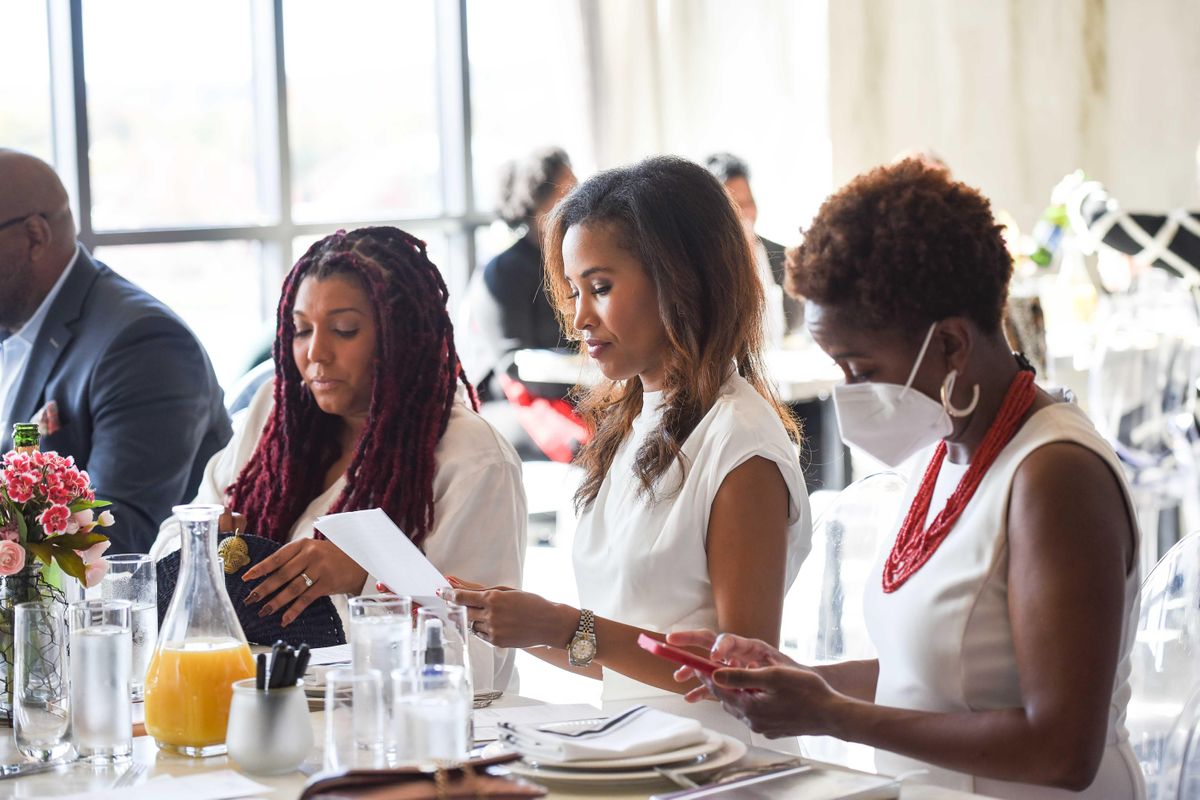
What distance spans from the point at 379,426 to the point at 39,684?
0.86 meters

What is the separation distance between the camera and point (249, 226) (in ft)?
19.8

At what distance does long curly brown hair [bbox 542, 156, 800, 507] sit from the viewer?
2027mm

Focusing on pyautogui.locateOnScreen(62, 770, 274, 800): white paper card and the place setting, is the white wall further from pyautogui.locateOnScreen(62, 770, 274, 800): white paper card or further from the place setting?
pyautogui.locateOnScreen(62, 770, 274, 800): white paper card

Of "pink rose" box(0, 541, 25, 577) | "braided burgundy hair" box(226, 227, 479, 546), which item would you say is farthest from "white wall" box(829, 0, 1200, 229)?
"pink rose" box(0, 541, 25, 577)

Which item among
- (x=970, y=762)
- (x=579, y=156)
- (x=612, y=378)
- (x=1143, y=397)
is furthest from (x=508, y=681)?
(x=579, y=156)

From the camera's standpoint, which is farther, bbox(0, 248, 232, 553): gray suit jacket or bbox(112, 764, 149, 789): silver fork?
bbox(0, 248, 232, 553): gray suit jacket

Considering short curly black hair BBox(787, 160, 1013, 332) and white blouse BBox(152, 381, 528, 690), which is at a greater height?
short curly black hair BBox(787, 160, 1013, 332)

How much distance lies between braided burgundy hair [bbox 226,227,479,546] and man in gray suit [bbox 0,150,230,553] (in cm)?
48

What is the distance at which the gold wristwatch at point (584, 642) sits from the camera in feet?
6.13

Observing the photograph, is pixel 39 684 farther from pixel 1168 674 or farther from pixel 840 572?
pixel 1168 674

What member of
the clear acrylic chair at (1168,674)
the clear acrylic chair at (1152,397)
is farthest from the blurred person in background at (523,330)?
the clear acrylic chair at (1168,674)

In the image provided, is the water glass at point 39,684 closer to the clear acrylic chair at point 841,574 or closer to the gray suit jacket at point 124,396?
the clear acrylic chair at point 841,574

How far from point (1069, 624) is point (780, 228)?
5630 millimetres

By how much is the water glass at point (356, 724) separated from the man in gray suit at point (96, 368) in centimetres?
163
